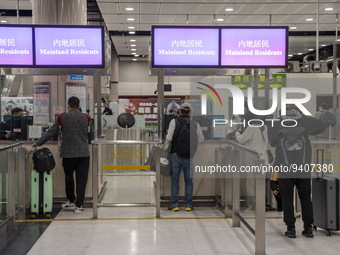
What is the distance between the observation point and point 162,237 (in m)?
5.03

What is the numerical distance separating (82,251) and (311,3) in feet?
27.6

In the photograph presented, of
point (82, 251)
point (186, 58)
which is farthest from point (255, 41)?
point (82, 251)

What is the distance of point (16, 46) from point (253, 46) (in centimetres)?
322

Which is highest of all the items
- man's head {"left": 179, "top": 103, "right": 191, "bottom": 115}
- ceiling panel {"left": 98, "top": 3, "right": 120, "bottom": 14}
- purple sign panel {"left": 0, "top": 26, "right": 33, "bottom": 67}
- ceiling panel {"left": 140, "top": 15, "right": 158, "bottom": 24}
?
→ ceiling panel {"left": 140, "top": 15, "right": 158, "bottom": 24}

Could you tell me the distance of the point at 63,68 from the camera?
6.54 metres

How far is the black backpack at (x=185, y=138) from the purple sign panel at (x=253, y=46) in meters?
1.02

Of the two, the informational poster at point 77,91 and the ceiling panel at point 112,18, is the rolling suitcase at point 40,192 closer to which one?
the informational poster at point 77,91

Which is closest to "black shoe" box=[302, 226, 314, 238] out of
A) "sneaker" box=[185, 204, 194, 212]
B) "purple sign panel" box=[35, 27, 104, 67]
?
"sneaker" box=[185, 204, 194, 212]

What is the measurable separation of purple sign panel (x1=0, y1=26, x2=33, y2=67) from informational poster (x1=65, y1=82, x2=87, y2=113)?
1636mm

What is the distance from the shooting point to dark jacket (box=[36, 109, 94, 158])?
19.9ft

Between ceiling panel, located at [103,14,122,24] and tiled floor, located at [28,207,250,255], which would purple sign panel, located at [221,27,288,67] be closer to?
tiled floor, located at [28,207,250,255]

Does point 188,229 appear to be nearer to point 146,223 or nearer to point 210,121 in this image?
point 146,223

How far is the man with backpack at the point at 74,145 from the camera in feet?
19.9

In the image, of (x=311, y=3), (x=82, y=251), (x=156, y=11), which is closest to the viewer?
(x=82, y=251)
